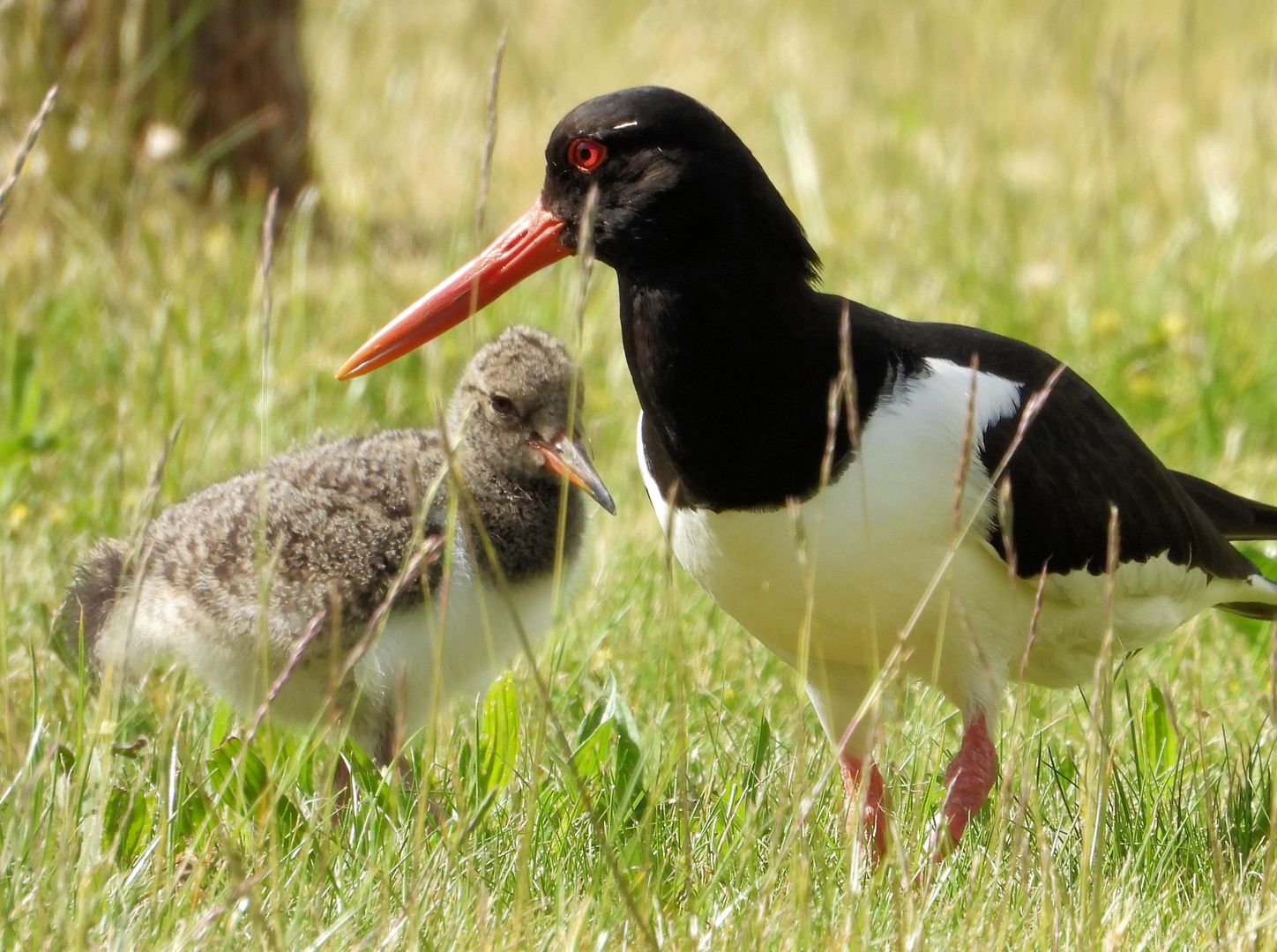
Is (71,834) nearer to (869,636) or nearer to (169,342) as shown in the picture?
(869,636)

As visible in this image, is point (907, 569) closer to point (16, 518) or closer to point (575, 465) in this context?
point (575, 465)

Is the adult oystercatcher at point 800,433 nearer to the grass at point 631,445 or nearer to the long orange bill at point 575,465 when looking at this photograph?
the long orange bill at point 575,465

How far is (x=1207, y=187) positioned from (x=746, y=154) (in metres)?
4.63

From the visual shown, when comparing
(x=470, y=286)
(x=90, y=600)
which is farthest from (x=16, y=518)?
(x=470, y=286)

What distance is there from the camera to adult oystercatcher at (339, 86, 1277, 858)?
114 inches

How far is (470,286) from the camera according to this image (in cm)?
321

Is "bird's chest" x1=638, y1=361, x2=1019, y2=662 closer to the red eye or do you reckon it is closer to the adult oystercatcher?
the adult oystercatcher

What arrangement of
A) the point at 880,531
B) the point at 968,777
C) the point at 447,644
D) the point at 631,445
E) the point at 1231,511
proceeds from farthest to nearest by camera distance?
the point at 631,445
the point at 1231,511
the point at 447,644
the point at 968,777
the point at 880,531

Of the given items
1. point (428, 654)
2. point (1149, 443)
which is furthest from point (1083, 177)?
point (428, 654)

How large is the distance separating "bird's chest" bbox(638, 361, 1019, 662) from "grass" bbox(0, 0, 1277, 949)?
0.90 ft

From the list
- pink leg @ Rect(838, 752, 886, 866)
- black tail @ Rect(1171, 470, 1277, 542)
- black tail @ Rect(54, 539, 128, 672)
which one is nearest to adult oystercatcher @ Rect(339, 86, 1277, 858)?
pink leg @ Rect(838, 752, 886, 866)

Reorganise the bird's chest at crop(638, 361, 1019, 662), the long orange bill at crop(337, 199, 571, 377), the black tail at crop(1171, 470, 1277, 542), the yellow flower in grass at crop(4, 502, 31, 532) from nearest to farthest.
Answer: the bird's chest at crop(638, 361, 1019, 662), the long orange bill at crop(337, 199, 571, 377), the black tail at crop(1171, 470, 1277, 542), the yellow flower in grass at crop(4, 502, 31, 532)

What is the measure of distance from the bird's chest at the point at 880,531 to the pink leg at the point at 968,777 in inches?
9.4

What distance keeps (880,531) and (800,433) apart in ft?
0.78
